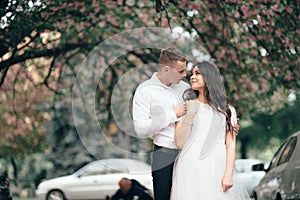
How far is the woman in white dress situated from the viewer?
23.8 feet

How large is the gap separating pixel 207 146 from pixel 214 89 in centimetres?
50

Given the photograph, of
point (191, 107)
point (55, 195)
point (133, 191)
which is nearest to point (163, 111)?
point (191, 107)

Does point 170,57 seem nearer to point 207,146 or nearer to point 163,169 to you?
point 207,146

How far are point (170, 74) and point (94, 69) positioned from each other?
13.5 metres

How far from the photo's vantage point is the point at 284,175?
1109 cm

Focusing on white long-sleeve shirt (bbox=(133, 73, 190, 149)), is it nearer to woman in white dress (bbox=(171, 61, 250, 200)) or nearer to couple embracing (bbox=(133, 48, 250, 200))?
couple embracing (bbox=(133, 48, 250, 200))

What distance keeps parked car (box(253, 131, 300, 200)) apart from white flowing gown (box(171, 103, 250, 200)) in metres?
3.04

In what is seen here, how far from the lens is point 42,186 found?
82.5 feet

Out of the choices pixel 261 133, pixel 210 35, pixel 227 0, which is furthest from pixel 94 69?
pixel 261 133

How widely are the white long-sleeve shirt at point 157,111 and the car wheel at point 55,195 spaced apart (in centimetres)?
1824

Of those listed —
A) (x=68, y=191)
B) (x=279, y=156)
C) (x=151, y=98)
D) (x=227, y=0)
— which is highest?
(x=227, y=0)

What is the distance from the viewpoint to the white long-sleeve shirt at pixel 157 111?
719 cm

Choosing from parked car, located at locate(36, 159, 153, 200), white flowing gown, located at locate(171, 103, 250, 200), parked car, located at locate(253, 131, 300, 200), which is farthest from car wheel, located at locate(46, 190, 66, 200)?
white flowing gown, located at locate(171, 103, 250, 200)

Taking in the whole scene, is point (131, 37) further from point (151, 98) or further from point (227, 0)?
point (151, 98)
